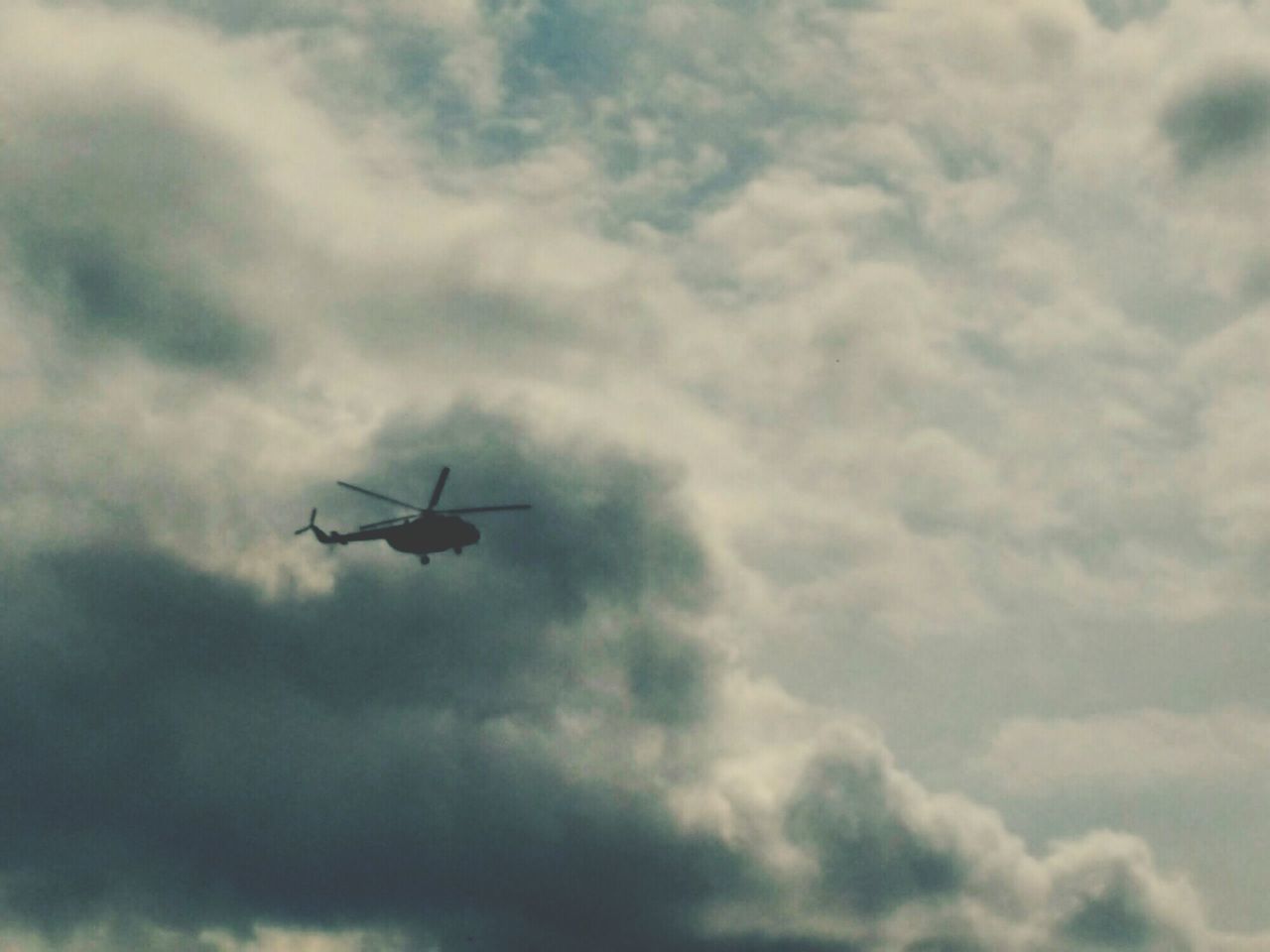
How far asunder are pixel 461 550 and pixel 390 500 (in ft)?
54.8

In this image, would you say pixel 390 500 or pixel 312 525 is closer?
pixel 390 500

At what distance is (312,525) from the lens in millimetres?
168250

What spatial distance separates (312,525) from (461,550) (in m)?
22.2

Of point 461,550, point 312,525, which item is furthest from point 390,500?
point 312,525

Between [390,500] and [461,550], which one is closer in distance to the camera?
[390,500]

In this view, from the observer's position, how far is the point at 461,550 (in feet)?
522

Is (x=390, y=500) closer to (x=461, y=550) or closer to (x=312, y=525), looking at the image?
(x=461, y=550)

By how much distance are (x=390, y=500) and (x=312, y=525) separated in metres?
27.7

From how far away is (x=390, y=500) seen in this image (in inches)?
5699
